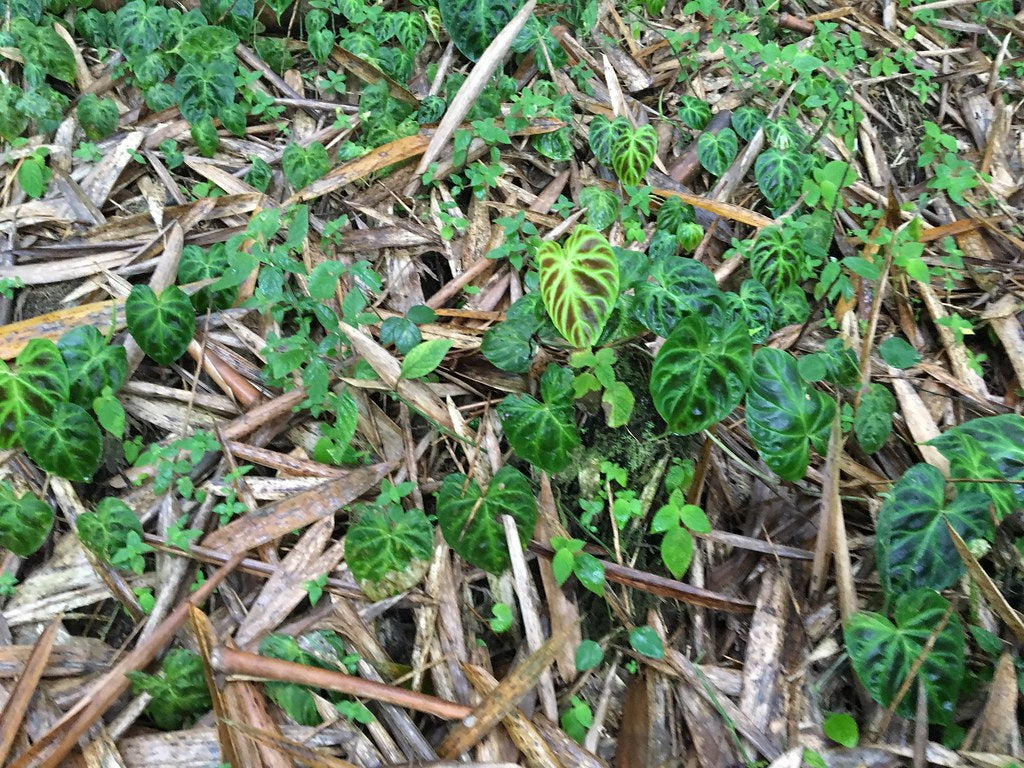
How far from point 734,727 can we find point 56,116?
8.81ft

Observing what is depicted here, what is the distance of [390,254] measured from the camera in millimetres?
2127

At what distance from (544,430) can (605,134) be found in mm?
1071

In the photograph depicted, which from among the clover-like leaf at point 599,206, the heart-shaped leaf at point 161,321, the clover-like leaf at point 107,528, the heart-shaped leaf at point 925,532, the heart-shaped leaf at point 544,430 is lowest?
the clover-like leaf at point 107,528

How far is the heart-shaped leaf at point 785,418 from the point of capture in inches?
63.2

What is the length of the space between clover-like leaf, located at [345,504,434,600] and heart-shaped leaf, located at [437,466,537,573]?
0.07 meters

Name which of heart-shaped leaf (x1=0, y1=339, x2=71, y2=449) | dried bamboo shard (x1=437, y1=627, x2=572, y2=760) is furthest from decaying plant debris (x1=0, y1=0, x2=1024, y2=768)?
heart-shaped leaf (x1=0, y1=339, x2=71, y2=449)

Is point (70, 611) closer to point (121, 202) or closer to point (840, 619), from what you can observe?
point (121, 202)

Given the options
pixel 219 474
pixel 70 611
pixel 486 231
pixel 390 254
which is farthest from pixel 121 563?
pixel 486 231

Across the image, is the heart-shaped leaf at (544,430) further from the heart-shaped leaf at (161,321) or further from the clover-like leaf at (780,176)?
the clover-like leaf at (780,176)

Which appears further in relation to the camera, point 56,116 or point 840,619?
point 56,116

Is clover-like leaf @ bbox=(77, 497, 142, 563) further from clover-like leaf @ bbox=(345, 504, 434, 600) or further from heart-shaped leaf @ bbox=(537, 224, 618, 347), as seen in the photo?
heart-shaped leaf @ bbox=(537, 224, 618, 347)

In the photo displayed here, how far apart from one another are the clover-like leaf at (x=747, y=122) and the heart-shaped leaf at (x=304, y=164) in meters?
1.38

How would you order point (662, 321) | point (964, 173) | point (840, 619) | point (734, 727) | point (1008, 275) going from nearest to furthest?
point (734, 727) → point (840, 619) → point (662, 321) → point (1008, 275) → point (964, 173)

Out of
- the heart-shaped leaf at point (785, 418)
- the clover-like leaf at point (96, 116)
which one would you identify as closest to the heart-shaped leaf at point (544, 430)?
the heart-shaped leaf at point (785, 418)
